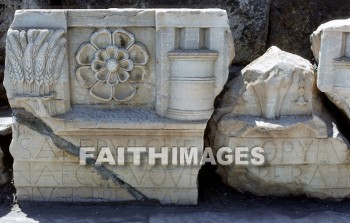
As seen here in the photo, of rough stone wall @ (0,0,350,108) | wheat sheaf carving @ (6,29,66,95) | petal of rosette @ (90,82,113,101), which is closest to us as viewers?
wheat sheaf carving @ (6,29,66,95)

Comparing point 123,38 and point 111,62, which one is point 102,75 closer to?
point 111,62

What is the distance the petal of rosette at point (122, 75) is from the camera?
118 inches

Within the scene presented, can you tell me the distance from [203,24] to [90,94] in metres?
0.73

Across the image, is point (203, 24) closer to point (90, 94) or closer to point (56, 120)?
point (90, 94)

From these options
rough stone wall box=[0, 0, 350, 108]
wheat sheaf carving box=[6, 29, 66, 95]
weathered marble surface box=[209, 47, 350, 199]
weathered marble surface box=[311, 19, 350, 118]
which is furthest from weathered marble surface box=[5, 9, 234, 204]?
rough stone wall box=[0, 0, 350, 108]

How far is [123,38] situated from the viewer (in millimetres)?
2975

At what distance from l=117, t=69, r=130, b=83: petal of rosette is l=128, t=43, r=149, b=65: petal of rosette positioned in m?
0.08

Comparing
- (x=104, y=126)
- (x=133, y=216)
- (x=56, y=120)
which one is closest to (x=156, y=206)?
(x=133, y=216)

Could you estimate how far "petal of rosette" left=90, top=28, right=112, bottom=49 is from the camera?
295 cm

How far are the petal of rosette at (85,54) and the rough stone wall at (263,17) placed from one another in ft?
5.14

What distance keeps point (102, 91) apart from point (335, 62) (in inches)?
50.8

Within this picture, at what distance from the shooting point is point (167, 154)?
3.10m

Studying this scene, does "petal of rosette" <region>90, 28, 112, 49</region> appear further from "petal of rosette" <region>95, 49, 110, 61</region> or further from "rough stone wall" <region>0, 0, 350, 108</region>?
"rough stone wall" <region>0, 0, 350, 108</region>

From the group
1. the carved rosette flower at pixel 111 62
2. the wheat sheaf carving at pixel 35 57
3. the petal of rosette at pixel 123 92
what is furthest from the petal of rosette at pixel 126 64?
the wheat sheaf carving at pixel 35 57
